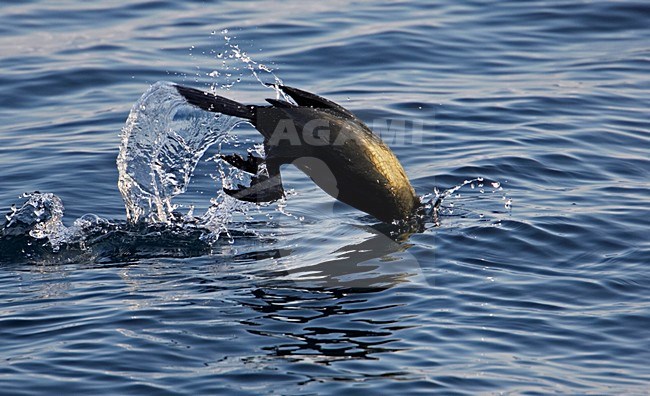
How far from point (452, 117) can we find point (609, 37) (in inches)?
148

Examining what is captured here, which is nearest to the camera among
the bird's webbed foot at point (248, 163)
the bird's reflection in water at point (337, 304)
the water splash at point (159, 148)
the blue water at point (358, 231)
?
the blue water at point (358, 231)

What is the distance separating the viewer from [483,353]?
223 inches

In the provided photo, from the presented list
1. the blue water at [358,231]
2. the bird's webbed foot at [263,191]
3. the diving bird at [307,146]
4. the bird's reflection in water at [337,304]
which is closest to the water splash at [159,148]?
the blue water at [358,231]

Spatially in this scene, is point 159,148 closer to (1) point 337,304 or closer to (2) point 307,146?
(2) point 307,146

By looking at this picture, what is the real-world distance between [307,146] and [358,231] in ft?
3.71

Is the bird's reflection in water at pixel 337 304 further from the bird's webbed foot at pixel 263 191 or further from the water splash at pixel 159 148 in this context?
the water splash at pixel 159 148

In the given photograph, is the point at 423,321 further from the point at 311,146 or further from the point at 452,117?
the point at 452,117

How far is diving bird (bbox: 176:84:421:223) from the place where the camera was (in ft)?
22.8

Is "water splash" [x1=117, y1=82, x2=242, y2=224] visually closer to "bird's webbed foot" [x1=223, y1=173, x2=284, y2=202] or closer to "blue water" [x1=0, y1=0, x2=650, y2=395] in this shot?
"blue water" [x1=0, y1=0, x2=650, y2=395]

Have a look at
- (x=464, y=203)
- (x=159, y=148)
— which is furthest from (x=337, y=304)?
(x=159, y=148)

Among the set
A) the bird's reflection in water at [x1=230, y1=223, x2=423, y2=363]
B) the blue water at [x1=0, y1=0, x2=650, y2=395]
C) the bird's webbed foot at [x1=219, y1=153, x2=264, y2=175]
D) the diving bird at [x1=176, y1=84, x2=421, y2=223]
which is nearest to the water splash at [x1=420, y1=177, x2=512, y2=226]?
the blue water at [x1=0, y1=0, x2=650, y2=395]

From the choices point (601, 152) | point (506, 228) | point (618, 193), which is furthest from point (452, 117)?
point (506, 228)

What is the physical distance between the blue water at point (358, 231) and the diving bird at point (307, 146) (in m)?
0.51

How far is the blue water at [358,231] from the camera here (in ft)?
18.2
